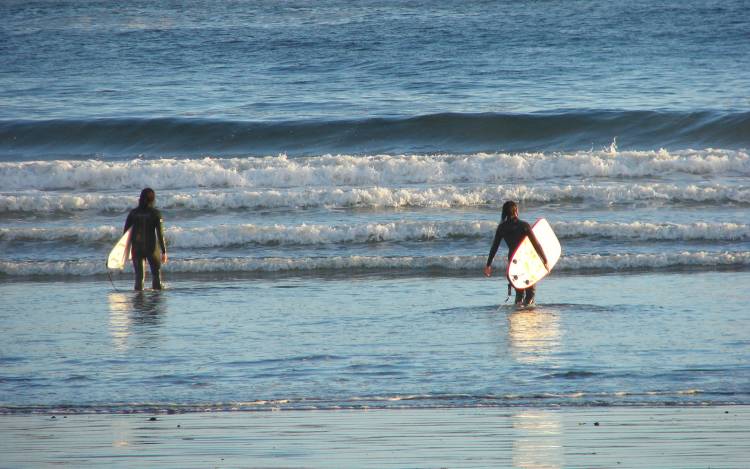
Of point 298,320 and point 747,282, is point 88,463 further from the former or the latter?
point 747,282

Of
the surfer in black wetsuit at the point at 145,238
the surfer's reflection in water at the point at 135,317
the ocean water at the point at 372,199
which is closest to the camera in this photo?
the ocean water at the point at 372,199

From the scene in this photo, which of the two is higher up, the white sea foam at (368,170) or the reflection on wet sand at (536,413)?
the white sea foam at (368,170)

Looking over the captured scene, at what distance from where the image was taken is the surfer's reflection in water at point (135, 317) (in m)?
11.5

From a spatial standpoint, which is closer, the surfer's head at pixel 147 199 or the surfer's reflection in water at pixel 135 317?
the surfer's reflection in water at pixel 135 317

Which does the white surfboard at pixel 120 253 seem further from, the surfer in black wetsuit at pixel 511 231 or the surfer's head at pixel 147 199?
the surfer in black wetsuit at pixel 511 231

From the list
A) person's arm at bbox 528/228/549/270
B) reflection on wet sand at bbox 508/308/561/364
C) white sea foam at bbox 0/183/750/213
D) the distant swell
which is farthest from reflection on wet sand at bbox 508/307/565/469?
the distant swell

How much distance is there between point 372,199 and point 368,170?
7.87 feet

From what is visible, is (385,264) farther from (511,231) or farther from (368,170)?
(368,170)

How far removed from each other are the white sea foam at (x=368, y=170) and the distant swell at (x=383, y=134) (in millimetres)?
2788

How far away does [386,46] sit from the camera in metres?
38.1

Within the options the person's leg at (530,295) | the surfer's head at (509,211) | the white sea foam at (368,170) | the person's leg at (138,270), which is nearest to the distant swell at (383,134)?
the white sea foam at (368,170)

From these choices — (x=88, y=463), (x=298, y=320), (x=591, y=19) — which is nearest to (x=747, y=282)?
(x=298, y=320)

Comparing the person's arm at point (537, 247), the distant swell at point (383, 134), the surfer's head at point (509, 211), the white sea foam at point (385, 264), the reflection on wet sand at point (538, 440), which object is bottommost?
the reflection on wet sand at point (538, 440)

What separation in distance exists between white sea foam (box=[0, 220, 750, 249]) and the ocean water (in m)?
0.04
